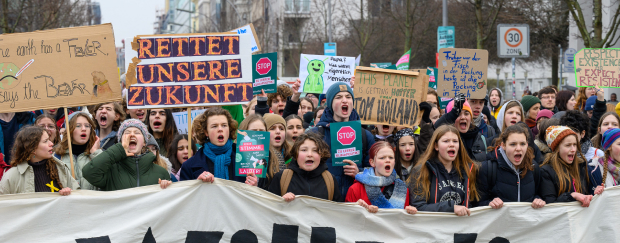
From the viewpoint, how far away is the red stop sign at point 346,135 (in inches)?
194

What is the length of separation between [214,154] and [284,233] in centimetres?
85

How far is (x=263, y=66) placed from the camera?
768 cm

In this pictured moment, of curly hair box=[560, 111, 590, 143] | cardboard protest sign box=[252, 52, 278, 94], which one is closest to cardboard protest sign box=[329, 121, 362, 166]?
curly hair box=[560, 111, 590, 143]

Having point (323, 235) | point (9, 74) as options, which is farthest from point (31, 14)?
point (323, 235)

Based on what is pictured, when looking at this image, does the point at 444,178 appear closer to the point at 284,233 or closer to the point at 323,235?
the point at 323,235

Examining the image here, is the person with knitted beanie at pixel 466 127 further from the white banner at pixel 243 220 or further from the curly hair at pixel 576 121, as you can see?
the white banner at pixel 243 220

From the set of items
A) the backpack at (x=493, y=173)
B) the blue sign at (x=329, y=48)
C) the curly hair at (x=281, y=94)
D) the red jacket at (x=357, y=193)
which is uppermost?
the blue sign at (x=329, y=48)

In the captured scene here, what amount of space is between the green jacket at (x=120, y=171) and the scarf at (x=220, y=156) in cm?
39

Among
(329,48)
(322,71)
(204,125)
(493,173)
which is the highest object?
(329,48)

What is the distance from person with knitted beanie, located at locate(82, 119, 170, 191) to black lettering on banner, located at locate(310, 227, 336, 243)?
3.87 ft

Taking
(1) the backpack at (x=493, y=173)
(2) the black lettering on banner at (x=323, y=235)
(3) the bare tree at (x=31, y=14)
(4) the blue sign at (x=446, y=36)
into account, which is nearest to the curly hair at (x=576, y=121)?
(1) the backpack at (x=493, y=173)

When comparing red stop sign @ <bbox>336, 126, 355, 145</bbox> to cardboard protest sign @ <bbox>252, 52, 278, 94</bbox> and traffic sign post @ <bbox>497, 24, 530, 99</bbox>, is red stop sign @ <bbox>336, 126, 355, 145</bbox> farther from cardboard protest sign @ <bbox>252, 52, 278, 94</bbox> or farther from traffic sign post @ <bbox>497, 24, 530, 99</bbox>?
traffic sign post @ <bbox>497, 24, 530, 99</bbox>

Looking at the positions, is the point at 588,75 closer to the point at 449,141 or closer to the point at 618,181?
the point at 618,181

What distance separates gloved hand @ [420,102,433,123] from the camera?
578 centimetres
